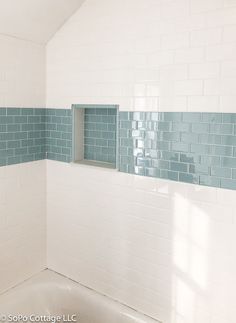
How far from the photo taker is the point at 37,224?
2.33 meters

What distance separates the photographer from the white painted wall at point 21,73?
199 cm

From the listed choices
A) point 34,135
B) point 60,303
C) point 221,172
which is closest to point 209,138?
point 221,172

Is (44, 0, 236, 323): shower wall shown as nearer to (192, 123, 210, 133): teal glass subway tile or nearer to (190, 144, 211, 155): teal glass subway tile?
(192, 123, 210, 133): teal glass subway tile

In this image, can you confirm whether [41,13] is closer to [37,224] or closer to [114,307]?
[37,224]

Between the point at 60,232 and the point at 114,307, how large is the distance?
0.63 metres

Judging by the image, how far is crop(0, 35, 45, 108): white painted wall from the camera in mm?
1989

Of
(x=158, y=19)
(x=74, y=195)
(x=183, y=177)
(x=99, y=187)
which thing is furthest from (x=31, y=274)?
(x=158, y=19)

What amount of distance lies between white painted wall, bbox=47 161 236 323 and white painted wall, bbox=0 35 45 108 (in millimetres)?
486

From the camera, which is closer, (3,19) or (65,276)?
(3,19)

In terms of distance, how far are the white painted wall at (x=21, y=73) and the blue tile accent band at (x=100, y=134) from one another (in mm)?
372

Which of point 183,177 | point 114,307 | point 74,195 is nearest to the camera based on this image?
point 183,177

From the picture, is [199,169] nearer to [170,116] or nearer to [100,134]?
[170,116]

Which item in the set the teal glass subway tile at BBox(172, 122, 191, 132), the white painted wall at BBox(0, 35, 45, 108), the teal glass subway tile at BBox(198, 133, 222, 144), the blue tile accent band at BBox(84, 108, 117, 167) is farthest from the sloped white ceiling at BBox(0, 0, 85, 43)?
the teal glass subway tile at BBox(198, 133, 222, 144)

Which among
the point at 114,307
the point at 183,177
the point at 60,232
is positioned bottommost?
the point at 114,307
